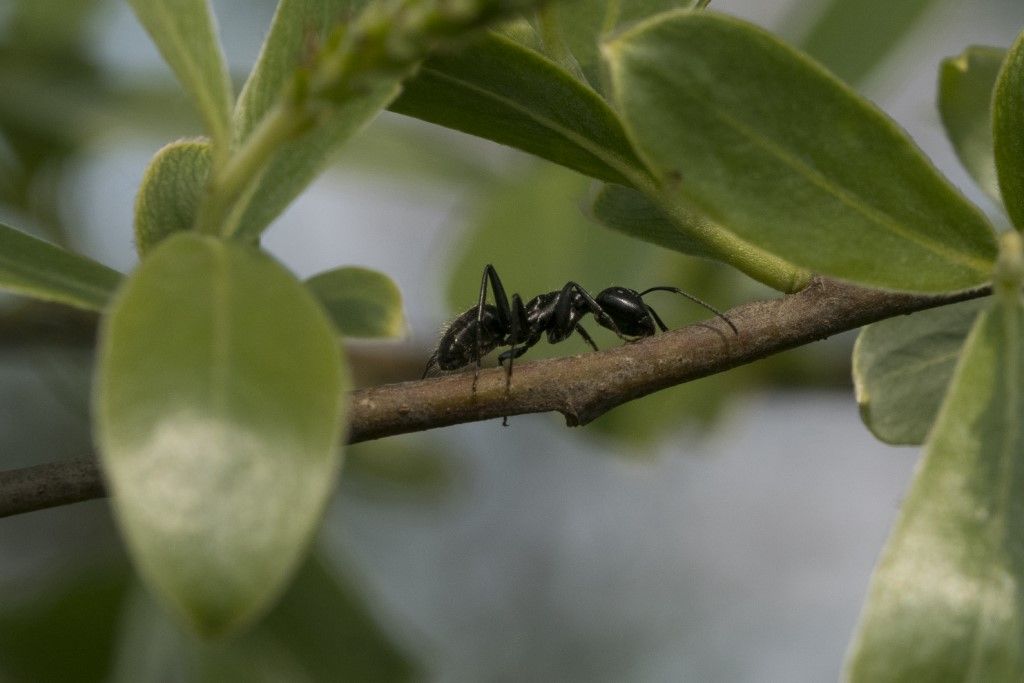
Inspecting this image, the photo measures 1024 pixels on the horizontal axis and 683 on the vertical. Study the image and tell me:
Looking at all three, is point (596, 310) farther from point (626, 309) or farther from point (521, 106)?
point (521, 106)

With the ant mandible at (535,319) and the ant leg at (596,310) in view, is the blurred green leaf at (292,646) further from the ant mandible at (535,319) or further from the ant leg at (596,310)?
the ant leg at (596,310)

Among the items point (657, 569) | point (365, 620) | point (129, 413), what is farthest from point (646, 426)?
point (657, 569)

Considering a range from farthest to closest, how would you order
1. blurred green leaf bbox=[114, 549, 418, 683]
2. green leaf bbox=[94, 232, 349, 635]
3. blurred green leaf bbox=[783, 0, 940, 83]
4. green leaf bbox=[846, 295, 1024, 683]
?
1. blurred green leaf bbox=[114, 549, 418, 683]
2. blurred green leaf bbox=[783, 0, 940, 83]
3. green leaf bbox=[846, 295, 1024, 683]
4. green leaf bbox=[94, 232, 349, 635]

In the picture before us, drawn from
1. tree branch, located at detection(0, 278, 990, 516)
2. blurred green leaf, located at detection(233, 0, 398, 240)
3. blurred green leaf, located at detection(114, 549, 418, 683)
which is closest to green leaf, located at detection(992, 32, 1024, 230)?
tree branch, located at detection(0, 278, 990, 516)

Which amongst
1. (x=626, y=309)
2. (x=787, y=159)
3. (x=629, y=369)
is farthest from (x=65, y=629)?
(x=787, y=159)

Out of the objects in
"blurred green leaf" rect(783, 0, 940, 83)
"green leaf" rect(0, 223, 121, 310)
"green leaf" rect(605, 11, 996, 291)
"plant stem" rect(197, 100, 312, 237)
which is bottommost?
"green leaf" rect(0, 223, 121, 310)

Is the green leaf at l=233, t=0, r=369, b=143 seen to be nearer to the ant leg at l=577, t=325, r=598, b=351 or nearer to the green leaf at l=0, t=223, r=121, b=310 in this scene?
the green leaf at l=0, t=223, r=121, b=310

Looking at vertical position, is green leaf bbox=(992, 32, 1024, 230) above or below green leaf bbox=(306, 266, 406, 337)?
above
